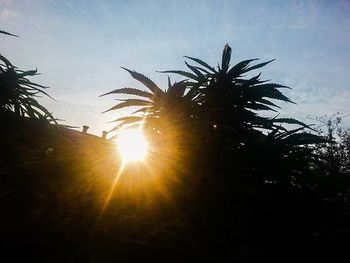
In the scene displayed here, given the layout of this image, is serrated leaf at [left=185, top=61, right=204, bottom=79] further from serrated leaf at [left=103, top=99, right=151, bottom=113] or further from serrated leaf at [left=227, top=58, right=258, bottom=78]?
serrated leaf at [left=103, top=99, right=151, bottom=113]

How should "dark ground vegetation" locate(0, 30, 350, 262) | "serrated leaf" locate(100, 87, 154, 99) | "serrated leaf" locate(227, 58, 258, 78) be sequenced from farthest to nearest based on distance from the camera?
"serrated leaf" locate(227, 58, 258, 78) → "serrated leaf" locate(100, 87, 154, 99) → "dark ground vegetation" locate(0, 30, 350, 262)

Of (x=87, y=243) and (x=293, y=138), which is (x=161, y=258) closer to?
(x=87, y=243)

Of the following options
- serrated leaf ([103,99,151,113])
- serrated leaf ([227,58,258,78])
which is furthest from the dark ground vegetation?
serrated leaf ([227,58,258,78])

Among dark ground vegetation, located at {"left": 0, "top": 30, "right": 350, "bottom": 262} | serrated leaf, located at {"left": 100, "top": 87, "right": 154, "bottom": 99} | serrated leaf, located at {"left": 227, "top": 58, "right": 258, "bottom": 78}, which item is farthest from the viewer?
serrated leaf, located at {"left": 227, "top": 58, "right": 258, "bottom": 78}

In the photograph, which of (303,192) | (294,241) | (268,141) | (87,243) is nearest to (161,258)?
(87,243)

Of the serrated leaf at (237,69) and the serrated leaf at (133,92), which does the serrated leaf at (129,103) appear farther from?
the serrated leaf at (237,69)

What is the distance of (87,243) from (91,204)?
0.96ft

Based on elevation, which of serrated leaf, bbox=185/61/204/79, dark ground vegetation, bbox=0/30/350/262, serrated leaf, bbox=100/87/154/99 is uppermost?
serrated leaf, bbox=185/61/204/79

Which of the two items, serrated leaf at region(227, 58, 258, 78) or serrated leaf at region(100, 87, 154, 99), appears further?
serrated leaf at region(227, 58, 258, 78)

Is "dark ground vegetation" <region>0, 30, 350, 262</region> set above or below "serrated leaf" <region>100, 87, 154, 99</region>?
below

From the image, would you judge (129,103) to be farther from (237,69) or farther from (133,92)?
(237,69)

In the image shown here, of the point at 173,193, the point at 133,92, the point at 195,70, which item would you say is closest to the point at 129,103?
the point at 133,92

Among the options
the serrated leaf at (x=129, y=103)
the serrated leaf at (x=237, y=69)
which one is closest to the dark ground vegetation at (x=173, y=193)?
the serrated leaf at (x=129, y=103)

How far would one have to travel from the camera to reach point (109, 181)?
5.04 feet
